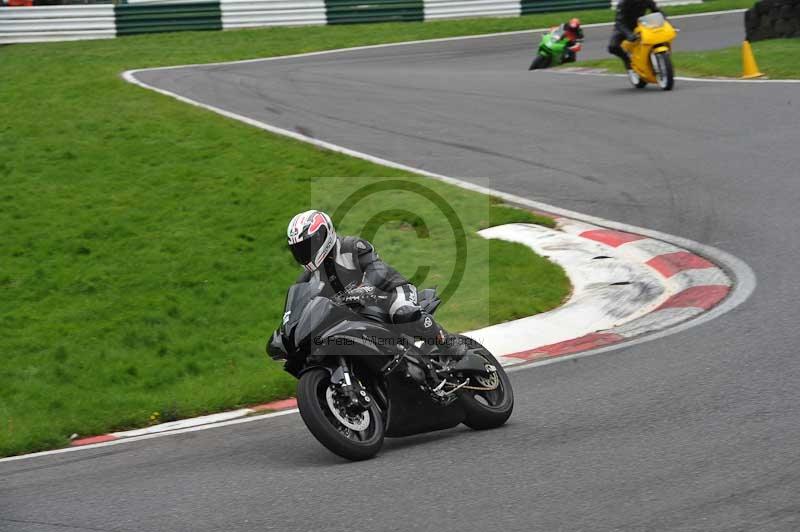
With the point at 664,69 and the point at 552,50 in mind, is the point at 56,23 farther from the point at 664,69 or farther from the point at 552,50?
the point at 664,69

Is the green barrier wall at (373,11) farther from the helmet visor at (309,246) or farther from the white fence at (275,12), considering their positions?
the helmet visor at (309,246)

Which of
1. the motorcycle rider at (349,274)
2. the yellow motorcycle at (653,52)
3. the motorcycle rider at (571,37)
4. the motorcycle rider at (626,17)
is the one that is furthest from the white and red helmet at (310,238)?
the motorcycle rider at (571,37)

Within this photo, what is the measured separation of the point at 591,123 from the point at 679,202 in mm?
4392

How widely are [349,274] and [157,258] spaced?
553 cm

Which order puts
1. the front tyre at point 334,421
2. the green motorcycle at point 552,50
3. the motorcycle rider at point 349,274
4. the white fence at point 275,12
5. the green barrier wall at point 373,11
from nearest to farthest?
the front tyre at point 334,421, the motorcycle rider at point 349,274, the green motorcycle at point 552,50, the white fence at point 275,12, the green barrier wall at point 373,11

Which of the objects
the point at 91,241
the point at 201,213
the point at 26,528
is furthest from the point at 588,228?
the point at 26,528

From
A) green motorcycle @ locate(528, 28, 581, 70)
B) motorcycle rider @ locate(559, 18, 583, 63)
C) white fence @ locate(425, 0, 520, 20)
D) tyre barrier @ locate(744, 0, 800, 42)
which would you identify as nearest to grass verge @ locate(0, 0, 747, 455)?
green motorcycle @ locate(528, 28, 581, 70)

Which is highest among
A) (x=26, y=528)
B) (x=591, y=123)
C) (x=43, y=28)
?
(x=43, y=28)

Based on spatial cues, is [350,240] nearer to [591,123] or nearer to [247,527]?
[247,527]

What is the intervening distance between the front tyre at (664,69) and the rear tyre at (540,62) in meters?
4.72

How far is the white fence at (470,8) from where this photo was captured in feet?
103

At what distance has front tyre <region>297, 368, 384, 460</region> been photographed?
20.2ft

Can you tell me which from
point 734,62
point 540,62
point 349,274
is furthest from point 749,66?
point 349,274

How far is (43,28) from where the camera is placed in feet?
93.8
